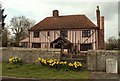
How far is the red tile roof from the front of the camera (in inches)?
1471

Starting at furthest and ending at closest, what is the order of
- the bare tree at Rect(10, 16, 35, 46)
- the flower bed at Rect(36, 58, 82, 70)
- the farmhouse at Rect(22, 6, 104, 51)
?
the bare tree at Rect(10, 16, 35, 46) → the farmhouse at Rect(22, 6, 104, 51) → the flower bed at Rect(36, 58, 82, 70)

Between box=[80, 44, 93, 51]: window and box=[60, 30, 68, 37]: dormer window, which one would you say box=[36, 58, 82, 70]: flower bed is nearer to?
box=[80, 44, 93, 51]: window

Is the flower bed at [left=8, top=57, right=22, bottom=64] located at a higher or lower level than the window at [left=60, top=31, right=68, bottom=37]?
lower

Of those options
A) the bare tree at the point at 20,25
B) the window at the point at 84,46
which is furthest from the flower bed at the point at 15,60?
the bare tree at the point at 20,25

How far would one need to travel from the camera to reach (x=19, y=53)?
1845cm

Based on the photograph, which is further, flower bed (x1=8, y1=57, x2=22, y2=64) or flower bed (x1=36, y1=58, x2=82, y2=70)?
flower bed (x1=8, y1=57, x2=22, y2=64)

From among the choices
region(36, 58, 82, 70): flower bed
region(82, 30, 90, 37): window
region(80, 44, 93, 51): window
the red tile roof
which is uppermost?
the red tile roof

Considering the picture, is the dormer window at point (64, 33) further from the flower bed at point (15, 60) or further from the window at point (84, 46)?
the flower bed at point (15, 60)

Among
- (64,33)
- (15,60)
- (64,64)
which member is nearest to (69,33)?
(64,33)

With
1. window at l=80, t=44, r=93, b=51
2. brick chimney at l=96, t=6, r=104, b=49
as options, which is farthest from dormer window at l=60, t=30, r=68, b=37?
brick chimney at l=96, t=6, r=104, b=49

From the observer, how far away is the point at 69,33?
37.5 meters

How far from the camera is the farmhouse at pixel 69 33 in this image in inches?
1430

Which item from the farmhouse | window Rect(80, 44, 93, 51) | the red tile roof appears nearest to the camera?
window Rect(80, 44, 93, 51)

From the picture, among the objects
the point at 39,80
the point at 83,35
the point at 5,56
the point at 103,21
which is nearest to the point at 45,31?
the point at 83,35
